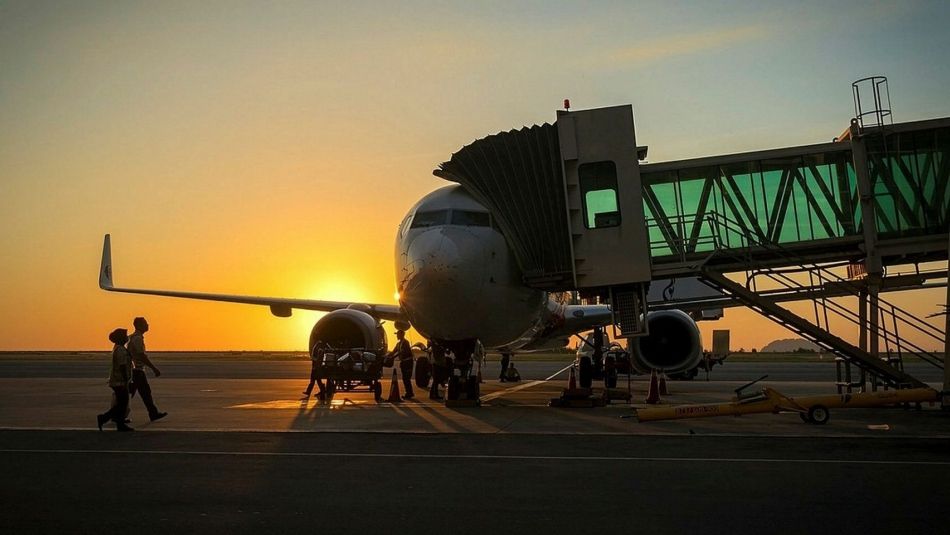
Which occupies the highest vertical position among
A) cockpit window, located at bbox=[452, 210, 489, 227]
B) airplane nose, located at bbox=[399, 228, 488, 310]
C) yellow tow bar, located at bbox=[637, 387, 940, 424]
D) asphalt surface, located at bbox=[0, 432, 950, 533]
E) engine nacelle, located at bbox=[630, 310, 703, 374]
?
cockpit window, located at bbox=[452, 210, 489, 227]

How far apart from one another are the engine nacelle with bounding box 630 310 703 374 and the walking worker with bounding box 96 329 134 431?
466 inches

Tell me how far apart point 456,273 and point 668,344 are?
28.4 feet

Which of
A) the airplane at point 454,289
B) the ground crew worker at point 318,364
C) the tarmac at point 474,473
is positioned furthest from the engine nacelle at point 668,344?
the ground crew worker at point 318,364

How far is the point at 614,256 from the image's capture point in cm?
1557

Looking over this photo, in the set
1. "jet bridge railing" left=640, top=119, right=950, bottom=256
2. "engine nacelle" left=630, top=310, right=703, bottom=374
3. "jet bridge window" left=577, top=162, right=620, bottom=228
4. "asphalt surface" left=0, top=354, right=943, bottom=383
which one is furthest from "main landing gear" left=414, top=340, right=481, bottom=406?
"asphalt surface" left=0, top=354, right=943, bottom=383

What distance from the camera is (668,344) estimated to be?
21359mm

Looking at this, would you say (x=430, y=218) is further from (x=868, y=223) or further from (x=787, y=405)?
(x=868, y=223)

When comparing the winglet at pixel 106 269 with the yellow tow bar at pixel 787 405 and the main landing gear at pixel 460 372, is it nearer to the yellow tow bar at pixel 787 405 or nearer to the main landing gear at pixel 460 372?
the main landing gear at pixel 460 372

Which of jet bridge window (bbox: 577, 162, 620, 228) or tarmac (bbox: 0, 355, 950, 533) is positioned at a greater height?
jet bridge window (bbox: 577, 162, 620, 228)

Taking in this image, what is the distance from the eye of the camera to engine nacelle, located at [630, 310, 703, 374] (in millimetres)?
20875

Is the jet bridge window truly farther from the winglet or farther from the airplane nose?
the winglet

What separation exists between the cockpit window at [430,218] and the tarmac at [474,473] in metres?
3.30

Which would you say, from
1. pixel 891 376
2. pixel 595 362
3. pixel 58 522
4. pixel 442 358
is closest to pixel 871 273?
pixel 891 376

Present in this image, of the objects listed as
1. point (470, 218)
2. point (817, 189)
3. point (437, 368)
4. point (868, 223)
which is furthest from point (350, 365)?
point (868, 223)
